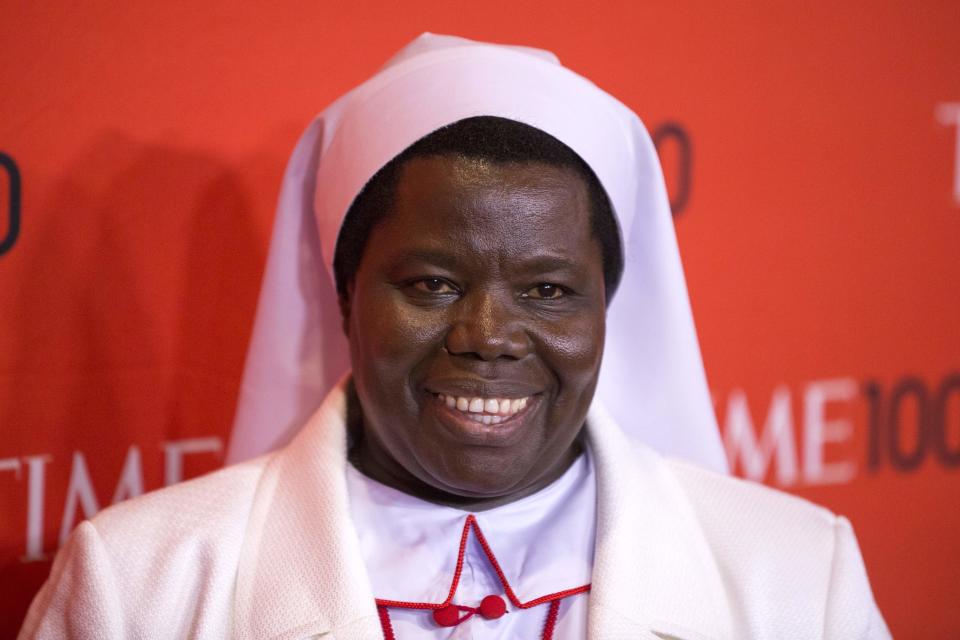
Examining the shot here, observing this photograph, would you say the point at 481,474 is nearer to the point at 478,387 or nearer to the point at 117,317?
the point at 478,387

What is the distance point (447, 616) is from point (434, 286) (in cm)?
39

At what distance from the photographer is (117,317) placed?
5.17ft

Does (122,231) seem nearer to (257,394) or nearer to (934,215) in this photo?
(257,394)

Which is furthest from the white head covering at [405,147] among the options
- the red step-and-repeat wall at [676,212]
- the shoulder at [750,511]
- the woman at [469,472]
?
the red step-and-repeat wall at [676,212]

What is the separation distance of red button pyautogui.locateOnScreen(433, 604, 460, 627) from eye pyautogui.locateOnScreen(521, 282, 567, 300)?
0.38 meters

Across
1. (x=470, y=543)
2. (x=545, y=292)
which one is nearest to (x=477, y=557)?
(x=470, y=543)

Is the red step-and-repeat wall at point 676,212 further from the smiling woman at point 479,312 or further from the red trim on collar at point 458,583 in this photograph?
the red trim on collar at point 458,583

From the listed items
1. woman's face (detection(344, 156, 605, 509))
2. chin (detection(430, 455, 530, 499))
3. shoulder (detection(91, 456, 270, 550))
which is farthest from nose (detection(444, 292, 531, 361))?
shoulder (detection(91, 456, 270, 550))

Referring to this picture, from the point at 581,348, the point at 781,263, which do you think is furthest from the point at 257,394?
the point at 781,263

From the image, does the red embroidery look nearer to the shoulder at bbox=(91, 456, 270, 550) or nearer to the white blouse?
the white blouse

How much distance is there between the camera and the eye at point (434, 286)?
118 centimetres

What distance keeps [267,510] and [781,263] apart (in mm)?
1177

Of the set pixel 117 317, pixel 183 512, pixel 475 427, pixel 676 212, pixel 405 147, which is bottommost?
pixel 183 512

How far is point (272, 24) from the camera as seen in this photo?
1.57 metres
